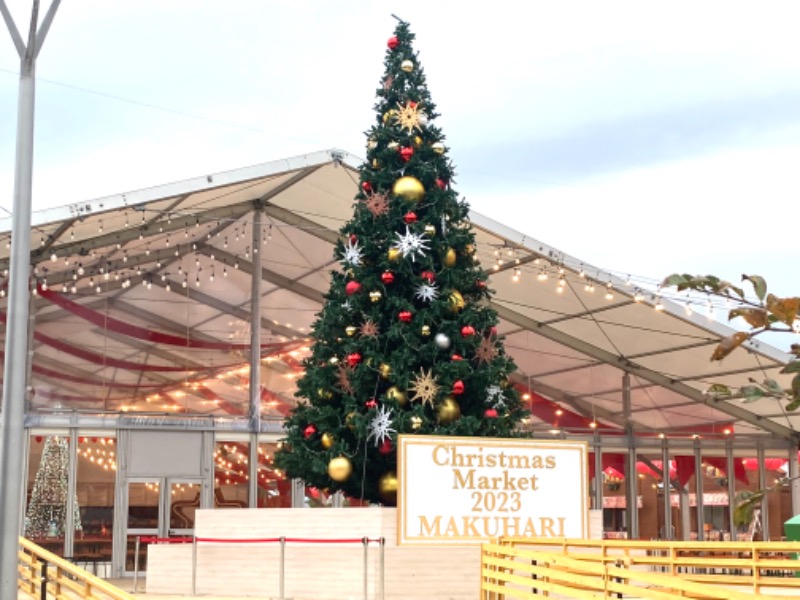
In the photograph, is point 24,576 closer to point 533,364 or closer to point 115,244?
point 115,244

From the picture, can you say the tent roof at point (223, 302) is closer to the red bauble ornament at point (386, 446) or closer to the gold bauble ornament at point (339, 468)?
the red bauble ornament at point (386, 446)

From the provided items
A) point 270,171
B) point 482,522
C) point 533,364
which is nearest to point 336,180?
point 270,171

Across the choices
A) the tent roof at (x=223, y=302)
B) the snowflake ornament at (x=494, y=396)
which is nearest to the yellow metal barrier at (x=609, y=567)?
the snowflake ornament at (x=494, y=396)

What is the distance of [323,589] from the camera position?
49.3 feet

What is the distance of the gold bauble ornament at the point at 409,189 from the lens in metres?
16.0

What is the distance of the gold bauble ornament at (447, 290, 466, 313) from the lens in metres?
15.7

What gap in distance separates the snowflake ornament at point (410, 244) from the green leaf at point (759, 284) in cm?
1327

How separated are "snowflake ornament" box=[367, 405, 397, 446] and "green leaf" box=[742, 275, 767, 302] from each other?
12637 mm

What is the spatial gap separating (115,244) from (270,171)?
4.26m

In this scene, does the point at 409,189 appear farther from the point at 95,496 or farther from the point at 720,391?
the point at 720,391

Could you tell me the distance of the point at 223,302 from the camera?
2312 centimetres

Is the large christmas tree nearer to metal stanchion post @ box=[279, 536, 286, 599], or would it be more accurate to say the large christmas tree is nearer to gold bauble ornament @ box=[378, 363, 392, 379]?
gold bauble ornament @ box=[378, 363, 392, 379]

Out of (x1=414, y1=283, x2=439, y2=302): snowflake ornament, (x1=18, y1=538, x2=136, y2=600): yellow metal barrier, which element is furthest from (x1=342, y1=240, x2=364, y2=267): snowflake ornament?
(x1=18, y1=538, x2=136, y2=600): yellow metal barrier

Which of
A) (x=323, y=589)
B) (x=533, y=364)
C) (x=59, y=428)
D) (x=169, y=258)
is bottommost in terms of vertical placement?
(x=323, y=589)
